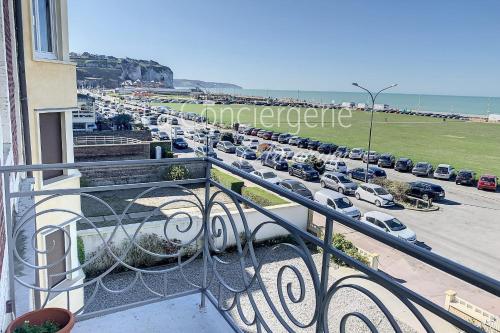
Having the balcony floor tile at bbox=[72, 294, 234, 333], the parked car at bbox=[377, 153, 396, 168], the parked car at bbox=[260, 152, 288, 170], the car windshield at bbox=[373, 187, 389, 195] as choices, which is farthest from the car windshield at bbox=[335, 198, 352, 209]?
the balcony floor tile at bbox=[72, 294, 234, 333]

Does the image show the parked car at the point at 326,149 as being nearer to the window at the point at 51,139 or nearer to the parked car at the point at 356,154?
the parked car at the point at 356,154

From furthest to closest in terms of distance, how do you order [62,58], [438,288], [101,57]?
[101,57], [438,288], [62,58]

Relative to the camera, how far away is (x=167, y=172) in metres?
25.4

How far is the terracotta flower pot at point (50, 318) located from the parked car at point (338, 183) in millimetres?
24083

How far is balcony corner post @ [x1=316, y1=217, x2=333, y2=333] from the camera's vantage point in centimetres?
152

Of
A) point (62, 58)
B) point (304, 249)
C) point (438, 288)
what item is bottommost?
point (438, 288)

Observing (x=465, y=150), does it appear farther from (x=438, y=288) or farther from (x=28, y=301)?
(x=28, y=301)

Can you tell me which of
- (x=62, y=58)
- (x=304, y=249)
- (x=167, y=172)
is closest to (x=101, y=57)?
(x=167, y=172)

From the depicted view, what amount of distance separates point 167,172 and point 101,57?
9492cm

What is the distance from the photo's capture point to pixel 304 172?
29.2 m

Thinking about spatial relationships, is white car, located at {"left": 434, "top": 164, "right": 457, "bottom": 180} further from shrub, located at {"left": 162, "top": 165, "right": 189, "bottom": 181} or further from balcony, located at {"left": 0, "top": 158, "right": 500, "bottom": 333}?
balcony, located at {"left": 0, "top": 158, "right": 500, "bottom": 333}

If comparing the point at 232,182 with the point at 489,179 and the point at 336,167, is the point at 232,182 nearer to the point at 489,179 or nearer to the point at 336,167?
the point at 336,167

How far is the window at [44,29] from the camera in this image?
6986mm

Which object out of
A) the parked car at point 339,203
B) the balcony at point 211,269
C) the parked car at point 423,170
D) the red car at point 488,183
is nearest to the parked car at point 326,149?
the parked car at point 423,170
